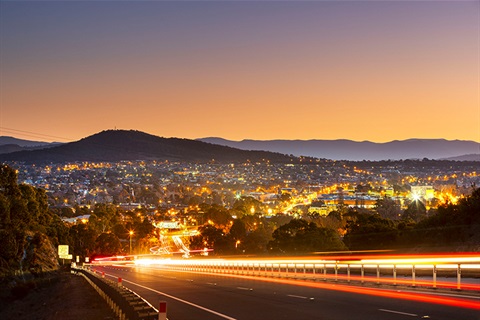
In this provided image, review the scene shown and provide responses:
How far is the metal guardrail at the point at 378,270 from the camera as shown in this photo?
25.1m

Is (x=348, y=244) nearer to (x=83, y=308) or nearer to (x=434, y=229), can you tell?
(x=434, y=229)

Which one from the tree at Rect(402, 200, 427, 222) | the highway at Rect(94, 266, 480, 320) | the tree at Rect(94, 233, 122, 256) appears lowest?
the tree at Rect(94, 233, 122, 256)

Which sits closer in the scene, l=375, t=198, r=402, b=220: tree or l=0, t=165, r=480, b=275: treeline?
l=0, t=165, r=480, b=275: treeline

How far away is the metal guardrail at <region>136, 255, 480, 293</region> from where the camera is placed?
25125 mm

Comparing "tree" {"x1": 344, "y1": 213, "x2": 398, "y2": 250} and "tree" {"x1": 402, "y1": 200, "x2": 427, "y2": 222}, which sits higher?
"tree" {"x1": 402, "y1": 200, "x2": 427, "y2": 222}

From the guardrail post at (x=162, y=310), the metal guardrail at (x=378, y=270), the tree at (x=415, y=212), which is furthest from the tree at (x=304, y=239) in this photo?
the guardrail post at (x=162, y=310)

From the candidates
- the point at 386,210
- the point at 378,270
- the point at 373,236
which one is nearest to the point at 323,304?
the point at 378,270

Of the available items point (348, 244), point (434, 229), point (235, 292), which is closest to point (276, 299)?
point (235, 292)

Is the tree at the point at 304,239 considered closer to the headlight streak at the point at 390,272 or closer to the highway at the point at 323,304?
the headlight streak at the point at 390,272

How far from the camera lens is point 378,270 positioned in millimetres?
29594

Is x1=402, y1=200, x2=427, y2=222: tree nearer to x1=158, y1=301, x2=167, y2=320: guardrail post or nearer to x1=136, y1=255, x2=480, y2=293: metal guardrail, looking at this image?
x1=136, y1=255, x2=480, y2=293: metal guardrail

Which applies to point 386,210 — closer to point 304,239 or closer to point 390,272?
point 304,239

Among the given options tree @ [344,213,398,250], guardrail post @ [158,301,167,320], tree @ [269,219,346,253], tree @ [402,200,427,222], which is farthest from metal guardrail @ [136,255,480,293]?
tree @ [402,200,427,222]

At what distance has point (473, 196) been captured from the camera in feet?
166
